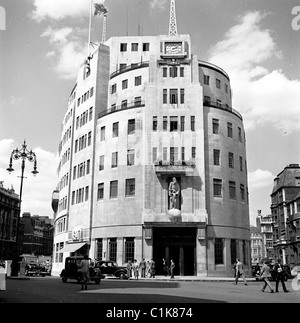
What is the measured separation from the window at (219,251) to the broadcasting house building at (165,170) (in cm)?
13

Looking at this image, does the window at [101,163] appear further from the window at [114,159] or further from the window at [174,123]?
the window at [174,123]

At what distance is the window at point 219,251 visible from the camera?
142ft

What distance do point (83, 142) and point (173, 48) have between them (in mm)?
17451

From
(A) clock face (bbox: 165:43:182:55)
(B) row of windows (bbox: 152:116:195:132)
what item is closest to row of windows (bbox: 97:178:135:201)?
(B) row of windows (bbox: 152:116:195:132)

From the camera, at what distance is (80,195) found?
5225 centimetres

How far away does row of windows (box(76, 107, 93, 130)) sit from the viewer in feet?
177

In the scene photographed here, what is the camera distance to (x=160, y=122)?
46.2m

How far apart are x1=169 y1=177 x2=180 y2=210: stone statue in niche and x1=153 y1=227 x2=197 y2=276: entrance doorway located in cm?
257

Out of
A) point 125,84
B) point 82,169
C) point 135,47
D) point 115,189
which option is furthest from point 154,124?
point 135,47

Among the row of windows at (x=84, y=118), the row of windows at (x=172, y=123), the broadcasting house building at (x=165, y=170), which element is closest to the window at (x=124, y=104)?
the broadcasting house building at (x=165, y=170)

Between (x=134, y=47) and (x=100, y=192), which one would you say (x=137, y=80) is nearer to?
(x=134, y=47)

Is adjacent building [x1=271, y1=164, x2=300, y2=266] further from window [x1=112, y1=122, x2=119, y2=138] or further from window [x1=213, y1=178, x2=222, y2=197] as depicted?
window [x1=112, y1=122, x2=119, y2=138]
